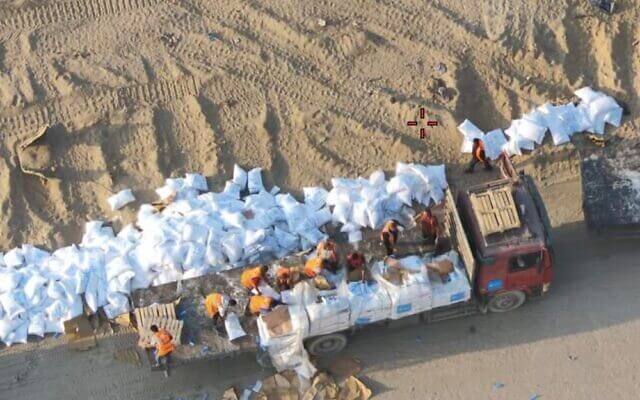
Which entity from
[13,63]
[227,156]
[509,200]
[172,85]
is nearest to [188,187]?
[227,156]

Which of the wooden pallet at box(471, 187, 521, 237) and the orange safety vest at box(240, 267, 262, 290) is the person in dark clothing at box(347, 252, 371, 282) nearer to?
the orange safety vest at box(240, 267, 262, 290)

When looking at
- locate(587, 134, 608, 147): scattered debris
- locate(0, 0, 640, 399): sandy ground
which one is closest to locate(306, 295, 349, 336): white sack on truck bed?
locate(0, 0, 640, 399): sandy ground

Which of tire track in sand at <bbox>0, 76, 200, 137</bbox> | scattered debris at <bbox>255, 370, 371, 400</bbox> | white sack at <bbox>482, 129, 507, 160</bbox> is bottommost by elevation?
scattered debris at <bbox>255, 370, 371, 400</bbox>

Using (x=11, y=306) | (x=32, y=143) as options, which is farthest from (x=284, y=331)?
(x=32, y=143)

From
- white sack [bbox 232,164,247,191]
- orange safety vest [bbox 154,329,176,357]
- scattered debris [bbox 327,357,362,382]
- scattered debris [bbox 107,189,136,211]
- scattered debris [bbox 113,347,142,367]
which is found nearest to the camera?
orange safety vest [bbox 154,329,176,357]

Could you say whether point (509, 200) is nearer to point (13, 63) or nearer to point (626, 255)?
point (626, 255)

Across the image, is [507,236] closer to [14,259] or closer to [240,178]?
[240,178]
